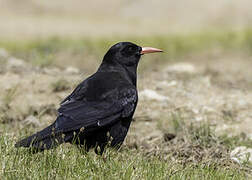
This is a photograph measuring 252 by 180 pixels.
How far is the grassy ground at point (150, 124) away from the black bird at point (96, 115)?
0.37ft

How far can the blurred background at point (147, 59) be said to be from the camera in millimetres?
7254

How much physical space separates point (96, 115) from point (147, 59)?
838cm

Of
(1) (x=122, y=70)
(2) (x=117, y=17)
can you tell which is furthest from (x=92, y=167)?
(2) (x=117, y=17)

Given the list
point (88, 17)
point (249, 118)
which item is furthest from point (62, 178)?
point (88, 17)

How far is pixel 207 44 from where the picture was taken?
48.9ft

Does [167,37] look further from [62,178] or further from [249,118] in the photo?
[62,178]

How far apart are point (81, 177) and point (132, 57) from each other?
209cm

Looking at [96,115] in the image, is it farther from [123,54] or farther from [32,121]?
[32,121]

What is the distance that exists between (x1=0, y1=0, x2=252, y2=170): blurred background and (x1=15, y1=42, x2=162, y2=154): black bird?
0.68 meters

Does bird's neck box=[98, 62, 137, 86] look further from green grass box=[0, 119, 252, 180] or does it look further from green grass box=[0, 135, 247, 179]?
green grass box=[0, 135, 247, 179]

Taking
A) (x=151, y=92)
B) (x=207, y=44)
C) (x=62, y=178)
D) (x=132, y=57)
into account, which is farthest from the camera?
(x=207, y=44)

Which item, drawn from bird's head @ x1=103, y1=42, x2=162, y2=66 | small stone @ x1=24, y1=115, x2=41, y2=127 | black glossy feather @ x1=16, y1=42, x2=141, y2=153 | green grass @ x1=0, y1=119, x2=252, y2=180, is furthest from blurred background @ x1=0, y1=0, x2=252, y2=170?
bird's head @ x1=103, y1=42, x2=162, y2=66

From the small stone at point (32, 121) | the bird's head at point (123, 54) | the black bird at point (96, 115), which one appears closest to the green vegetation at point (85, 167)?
the black bird at point (96, 115)

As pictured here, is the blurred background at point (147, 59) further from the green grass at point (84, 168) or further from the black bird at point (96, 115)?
the green grass at point (84, 168)
